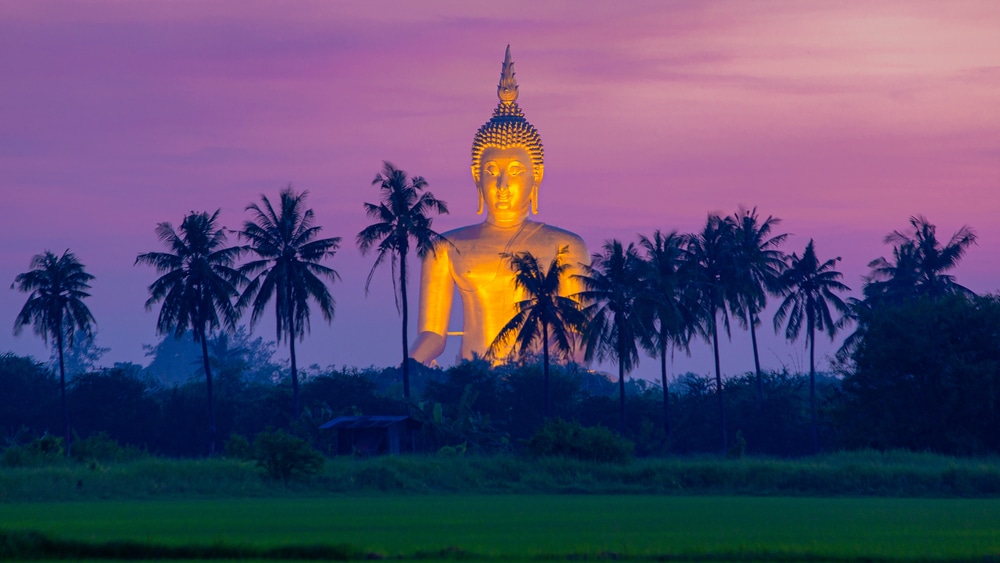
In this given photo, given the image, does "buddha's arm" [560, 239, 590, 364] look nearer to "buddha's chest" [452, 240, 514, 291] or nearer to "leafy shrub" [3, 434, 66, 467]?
"buddha's chest" [452, 240, 514, 291]

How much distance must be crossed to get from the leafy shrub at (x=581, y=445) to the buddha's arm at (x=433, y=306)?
25023 millimetres

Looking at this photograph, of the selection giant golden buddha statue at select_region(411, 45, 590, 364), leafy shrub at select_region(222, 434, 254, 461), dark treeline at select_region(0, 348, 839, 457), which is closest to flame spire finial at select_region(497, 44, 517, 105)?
giant golden buddha statue at select_region(411, 45, 590, 364)

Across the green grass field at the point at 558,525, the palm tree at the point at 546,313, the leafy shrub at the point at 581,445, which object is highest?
the palm tree at the point at 546,313

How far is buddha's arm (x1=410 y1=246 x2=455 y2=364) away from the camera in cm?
7119

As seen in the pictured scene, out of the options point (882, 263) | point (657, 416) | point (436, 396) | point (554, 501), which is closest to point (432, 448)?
point (436, 396)

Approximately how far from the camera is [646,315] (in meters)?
54.6

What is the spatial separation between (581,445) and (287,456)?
989 cm

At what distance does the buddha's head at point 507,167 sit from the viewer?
68500 millimetres

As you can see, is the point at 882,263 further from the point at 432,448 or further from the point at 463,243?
the point at 432,448

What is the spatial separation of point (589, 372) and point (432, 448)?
22.8 m

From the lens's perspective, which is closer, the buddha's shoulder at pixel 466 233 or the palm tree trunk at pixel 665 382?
the palm tree trunk at pixel 665 382

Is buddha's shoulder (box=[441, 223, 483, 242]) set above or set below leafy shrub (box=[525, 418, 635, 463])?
above

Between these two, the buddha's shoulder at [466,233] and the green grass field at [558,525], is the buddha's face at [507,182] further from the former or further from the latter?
the green grass field at [558,525]

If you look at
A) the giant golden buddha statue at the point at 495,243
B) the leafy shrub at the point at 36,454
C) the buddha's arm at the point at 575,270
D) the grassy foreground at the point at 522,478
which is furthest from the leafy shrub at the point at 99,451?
the buddha's arm at the point at 575,270
